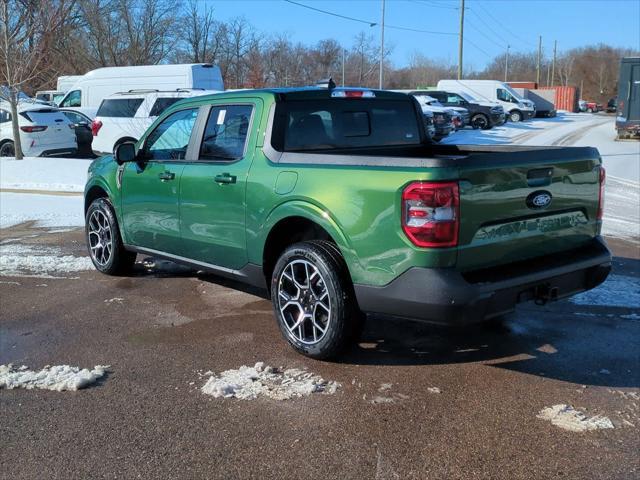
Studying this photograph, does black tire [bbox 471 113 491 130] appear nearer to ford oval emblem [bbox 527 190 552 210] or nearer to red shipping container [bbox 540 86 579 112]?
ford oval emblem [bbox 527 190 552 210]

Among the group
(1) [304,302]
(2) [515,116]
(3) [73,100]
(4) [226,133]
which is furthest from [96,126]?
(2) [515,116]

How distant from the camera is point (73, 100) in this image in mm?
25594

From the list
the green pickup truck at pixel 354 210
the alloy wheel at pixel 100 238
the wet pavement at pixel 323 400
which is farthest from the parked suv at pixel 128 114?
the wet pavement at pixel 323 400

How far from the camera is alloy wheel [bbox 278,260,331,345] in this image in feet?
14.7

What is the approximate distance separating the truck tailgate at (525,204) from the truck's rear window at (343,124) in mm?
1342

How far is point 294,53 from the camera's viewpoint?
63250 mm

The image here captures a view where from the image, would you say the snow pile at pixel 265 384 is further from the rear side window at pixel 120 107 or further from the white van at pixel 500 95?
the white van at pixel 500 95

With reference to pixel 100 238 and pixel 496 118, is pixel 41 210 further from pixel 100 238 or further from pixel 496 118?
pixel 496 118

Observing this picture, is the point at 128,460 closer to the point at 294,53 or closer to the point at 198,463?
the point at 198,463

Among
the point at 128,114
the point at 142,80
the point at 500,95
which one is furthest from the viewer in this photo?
the point at 500,95

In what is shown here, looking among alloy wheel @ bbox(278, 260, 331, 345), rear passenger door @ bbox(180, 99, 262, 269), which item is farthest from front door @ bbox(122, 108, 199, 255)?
alloy wheel @ bbox(278, 260, 331, 345)

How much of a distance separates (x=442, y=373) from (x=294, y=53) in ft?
203

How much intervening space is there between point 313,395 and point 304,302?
0.74 metres

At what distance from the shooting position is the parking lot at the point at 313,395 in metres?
3.33
